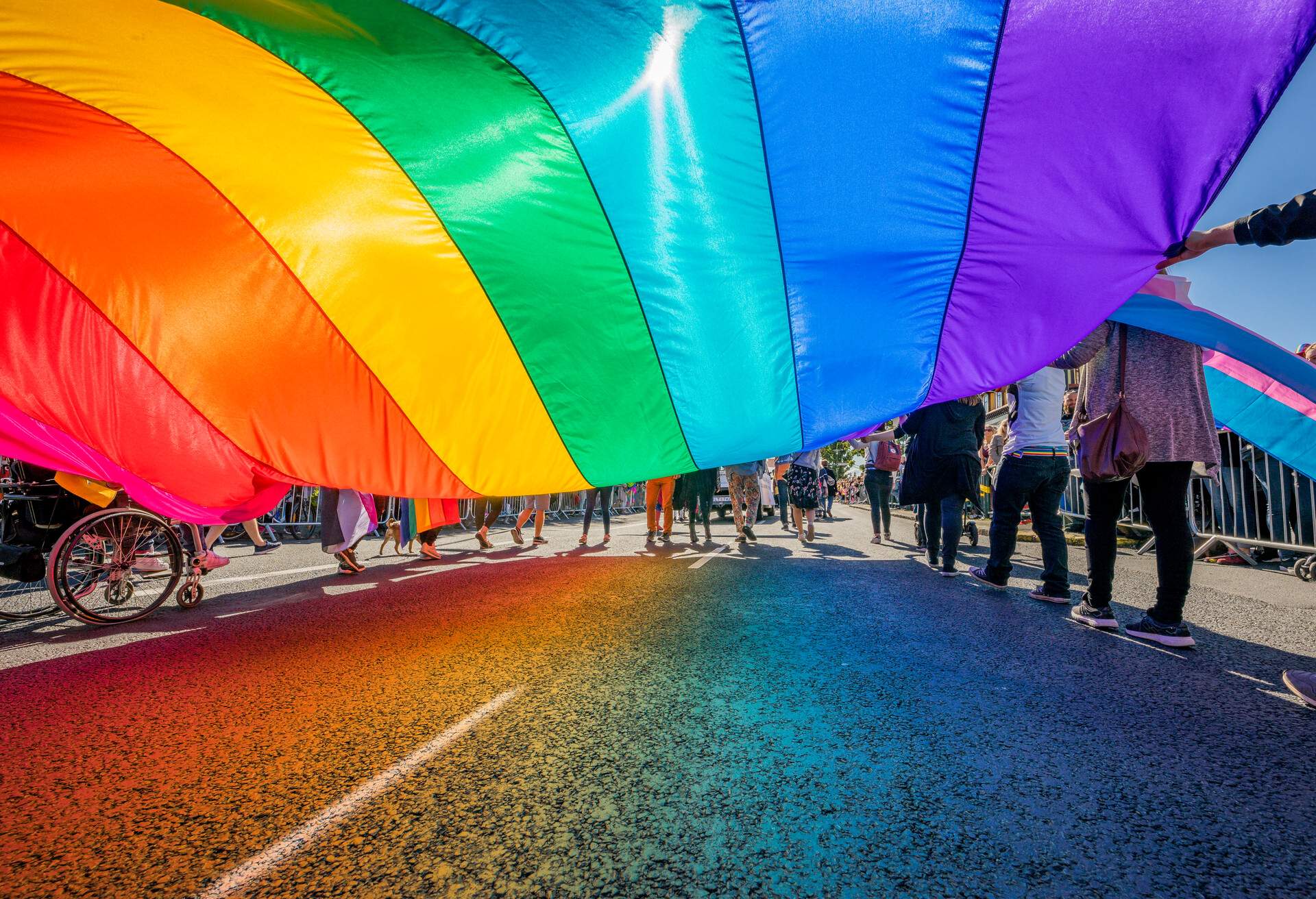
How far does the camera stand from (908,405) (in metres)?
3.18

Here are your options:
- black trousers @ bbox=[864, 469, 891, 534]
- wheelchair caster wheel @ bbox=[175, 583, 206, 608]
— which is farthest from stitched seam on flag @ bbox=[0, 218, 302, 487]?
black trousers @ bbox=[864, 469, 891, 534]

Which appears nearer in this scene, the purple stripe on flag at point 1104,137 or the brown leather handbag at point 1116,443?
the purple stripe on flag at point 1104,137

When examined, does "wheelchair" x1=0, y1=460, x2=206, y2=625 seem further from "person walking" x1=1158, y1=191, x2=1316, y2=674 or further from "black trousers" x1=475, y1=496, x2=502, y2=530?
"person walking" x1=1158, y1=191, x2=1316, y2=674

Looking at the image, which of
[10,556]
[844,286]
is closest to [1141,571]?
[844,286]

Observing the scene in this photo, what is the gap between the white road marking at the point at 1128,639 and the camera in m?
3.32

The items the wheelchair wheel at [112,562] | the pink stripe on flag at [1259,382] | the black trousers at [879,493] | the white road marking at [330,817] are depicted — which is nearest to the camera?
the white road marking at [330,817]

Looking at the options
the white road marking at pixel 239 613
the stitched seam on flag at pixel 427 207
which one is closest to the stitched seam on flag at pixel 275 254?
the stitched seam on flag at pixel 427 207

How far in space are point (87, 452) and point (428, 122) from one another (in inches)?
132

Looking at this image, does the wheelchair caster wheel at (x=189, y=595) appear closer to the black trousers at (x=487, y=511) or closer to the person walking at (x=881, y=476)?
→ the black trousers at (x=487, y=511)

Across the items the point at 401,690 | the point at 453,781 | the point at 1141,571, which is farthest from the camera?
the point at 1141,571

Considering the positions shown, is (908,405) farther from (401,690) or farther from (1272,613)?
(1272,613)

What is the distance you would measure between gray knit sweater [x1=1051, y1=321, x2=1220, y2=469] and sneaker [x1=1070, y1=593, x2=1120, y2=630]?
3.54 feet

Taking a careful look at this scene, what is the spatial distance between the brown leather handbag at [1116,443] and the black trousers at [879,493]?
5705 millimetres

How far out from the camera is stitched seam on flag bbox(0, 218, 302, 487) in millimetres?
3364
